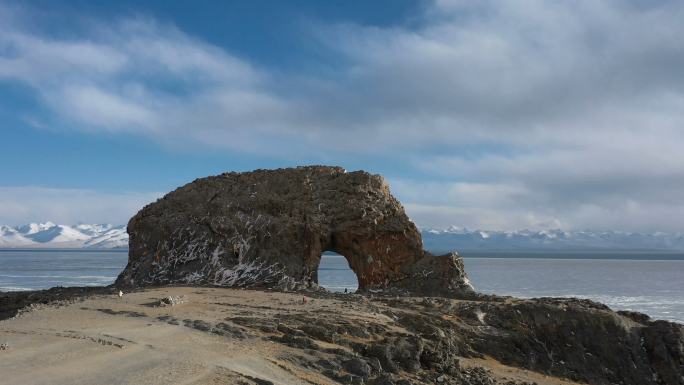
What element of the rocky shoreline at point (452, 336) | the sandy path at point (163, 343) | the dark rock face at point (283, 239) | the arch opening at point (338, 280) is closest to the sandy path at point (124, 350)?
the sandy path at point (163, 343)

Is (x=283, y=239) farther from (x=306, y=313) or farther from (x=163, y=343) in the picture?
(x=163, y=343)

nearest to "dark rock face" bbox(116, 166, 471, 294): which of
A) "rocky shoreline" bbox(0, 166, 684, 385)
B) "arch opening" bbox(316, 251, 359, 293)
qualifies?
"rocky shoreline" bbox(0, 166, 684, 385)

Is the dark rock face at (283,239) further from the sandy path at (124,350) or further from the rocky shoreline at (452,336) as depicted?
the sandy path at (124,350)

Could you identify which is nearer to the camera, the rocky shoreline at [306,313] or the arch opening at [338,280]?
the rocky shoreline at [306,313]

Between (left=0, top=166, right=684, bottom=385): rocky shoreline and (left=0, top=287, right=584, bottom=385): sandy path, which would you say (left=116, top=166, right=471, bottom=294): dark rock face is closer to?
(left=0, top=166, right=684, bottom=385): rocky shoreline

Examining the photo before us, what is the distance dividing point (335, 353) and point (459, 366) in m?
4.10

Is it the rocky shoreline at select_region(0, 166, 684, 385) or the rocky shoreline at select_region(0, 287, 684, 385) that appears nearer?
the rocky shoreline at select_region(0, 166, 684, 385)

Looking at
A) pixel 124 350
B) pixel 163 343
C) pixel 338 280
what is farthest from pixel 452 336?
pixel 338 280

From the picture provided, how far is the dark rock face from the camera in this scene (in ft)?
97.1

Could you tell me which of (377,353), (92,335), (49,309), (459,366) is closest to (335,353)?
(377,353)

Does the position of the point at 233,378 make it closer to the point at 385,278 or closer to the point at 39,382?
the point at 39,382

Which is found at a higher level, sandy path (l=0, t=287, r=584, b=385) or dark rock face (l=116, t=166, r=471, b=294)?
dark rock face (l=116, t=166, r=471, b=294)

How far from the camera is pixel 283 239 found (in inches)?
1203

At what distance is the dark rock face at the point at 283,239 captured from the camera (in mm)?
29609
